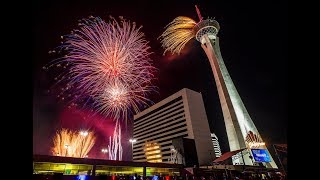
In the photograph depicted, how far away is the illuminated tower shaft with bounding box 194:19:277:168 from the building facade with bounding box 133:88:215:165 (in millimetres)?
26608

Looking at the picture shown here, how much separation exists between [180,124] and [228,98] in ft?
134

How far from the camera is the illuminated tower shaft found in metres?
74.2

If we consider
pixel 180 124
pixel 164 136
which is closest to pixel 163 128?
pixel 164 136

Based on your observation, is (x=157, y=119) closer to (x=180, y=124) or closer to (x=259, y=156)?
(x=180, y=124)

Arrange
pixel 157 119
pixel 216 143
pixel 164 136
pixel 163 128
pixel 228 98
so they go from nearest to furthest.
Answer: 1. pixel 228 98
2. pixel 164 136
3. pixel 163 128
4. pixel 157 119
5. pixel 216 143

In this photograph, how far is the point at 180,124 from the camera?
11375cm

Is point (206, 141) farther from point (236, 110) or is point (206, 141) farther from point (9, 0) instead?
point (9, 0)

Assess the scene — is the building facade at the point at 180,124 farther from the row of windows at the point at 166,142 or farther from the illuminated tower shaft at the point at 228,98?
the illuminated tower shaft at the point at 228,98

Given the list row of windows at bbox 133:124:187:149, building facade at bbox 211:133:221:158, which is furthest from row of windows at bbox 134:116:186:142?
building facade at bbox 211:133:221:158

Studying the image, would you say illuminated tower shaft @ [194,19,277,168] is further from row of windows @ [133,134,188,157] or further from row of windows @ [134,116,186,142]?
row of windows @ [134,116,186,142]

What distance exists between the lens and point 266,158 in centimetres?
4281

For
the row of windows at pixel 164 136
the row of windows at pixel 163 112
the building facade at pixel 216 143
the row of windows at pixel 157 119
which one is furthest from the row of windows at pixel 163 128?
the building facade at pixel 216 143

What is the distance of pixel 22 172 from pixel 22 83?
1.09 metres

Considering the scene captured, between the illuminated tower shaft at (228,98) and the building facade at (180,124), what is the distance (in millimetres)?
26608
